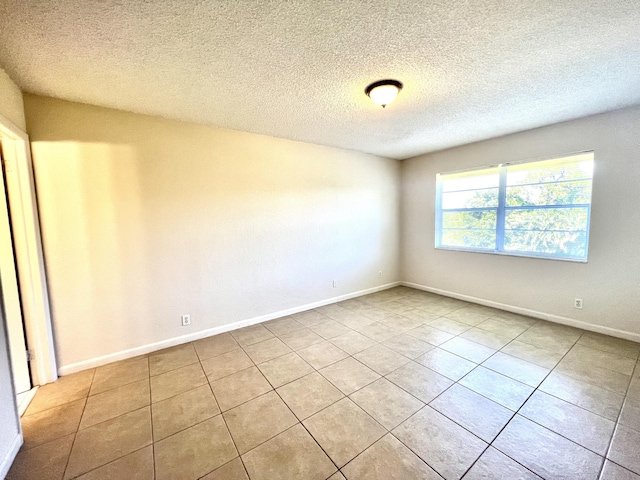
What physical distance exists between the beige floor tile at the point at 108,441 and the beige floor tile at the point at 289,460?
2.42 ft

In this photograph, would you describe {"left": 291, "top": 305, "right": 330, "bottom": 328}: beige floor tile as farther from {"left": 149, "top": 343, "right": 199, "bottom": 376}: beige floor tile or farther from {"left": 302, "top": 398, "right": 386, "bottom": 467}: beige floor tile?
{"left": 302, "top": 398, "right": 386, "bottom": 467}: beige floor tile

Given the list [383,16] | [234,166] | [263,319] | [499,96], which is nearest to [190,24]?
[383,16]

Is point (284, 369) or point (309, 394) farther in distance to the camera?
point (284, 369)

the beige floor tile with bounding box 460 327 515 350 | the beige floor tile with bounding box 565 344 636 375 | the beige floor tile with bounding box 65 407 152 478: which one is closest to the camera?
the beige floor tile with bounding box 65 407 152 478

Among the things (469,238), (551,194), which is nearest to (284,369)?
(469,238)

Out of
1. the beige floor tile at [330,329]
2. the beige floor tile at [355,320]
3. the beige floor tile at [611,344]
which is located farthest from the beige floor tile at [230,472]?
the beige floor tile at [611,344]

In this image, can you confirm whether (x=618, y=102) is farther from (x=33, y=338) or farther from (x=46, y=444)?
(x=33, y=338)

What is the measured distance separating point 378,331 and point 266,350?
1.38 metres

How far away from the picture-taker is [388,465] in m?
1.39

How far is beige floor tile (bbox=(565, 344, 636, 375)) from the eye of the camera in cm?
224

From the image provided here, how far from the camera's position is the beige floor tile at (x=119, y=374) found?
2.14 m

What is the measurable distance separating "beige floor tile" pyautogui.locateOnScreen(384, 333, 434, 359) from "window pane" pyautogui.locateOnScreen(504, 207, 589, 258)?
2.20 metres

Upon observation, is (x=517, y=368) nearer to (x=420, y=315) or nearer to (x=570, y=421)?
(x=570, y=421)

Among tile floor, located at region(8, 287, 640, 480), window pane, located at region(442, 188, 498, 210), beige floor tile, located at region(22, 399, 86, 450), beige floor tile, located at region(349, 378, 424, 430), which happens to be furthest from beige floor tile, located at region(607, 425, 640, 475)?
beige floor tile, located at region(22, 399, 86, 450)
